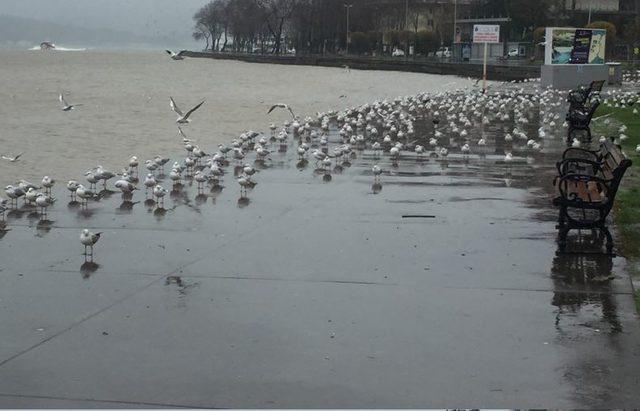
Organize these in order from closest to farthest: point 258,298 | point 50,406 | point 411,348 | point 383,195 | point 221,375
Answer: point 50,406 → point 221,375 → point 411,348 → point 258,298 → point 383,195

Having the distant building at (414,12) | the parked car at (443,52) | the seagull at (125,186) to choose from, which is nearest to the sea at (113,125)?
the seagull at (125,186)

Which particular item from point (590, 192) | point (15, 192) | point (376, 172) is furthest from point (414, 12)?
point (590, 192)

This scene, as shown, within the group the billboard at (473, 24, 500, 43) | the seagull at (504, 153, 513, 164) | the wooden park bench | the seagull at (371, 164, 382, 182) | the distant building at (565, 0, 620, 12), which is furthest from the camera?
the distant building at (565, 0, 620, 12)

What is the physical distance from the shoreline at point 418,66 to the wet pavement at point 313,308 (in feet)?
197

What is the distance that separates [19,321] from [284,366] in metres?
2.32

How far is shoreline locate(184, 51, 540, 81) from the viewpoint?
7575 cm

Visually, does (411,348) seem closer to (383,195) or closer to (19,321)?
(19,321)

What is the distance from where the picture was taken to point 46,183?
14.4 m

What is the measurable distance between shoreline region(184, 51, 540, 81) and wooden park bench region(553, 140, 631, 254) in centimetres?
5895

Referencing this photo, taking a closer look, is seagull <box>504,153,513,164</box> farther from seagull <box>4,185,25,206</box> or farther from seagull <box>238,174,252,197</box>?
seagull <box>4,185,25,206</box>

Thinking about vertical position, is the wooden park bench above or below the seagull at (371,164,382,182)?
above

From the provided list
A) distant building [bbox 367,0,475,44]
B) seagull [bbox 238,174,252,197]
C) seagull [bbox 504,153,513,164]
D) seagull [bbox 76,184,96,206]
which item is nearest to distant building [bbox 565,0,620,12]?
distant building [bbox 367,0,475,44]

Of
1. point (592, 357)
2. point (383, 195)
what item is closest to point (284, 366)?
point (592, 357)

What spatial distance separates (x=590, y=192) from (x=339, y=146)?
8.08 meters
